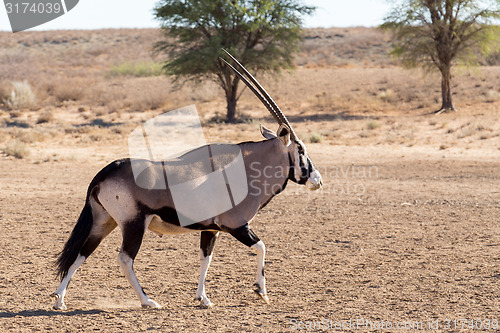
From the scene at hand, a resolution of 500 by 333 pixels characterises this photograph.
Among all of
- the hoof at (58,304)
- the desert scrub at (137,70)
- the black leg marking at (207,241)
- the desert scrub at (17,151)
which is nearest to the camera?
the hoof at (58,304)

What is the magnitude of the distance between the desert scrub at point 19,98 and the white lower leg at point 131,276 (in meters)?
26.2

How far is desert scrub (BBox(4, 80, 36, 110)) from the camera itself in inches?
1152

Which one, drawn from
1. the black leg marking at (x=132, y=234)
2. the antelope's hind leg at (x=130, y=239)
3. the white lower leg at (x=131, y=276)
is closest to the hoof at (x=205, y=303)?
the white lower leg at (x=131, y=276)

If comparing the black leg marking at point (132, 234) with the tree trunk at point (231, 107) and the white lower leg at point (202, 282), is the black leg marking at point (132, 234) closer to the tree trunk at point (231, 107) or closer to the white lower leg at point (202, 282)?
the white lower leg at point (202, 282)

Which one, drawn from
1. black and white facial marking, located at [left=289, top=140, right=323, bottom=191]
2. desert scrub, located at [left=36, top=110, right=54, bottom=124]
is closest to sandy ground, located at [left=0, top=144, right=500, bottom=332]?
black and white facial marking, located at [left=289, top=140, right=323, bottom=191]

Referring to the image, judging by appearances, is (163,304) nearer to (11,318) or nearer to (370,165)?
(11,318)

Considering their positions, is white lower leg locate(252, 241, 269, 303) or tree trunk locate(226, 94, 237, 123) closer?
white lower leg locate(252, 241, 269, 303)

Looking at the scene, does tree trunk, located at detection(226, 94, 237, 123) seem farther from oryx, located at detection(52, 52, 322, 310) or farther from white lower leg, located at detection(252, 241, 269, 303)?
white lower leg, located at detection(252, 241, 269, 303)

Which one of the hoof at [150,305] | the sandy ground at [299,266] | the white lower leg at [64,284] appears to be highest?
the white lower leg at [64,284]

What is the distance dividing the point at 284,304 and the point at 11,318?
95.8 inches

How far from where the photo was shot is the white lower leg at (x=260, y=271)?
17.3ft

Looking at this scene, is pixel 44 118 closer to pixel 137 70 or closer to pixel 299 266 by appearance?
pixel 137 70

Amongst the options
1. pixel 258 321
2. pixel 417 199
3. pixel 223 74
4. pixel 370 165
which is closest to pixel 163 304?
pixel 258 321

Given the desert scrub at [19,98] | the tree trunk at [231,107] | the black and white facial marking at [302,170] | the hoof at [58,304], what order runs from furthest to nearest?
the desert scrub at [19,98] → the tree trunk at [231,107] → the black and white facial marking at [302,170] → the hoof at [58,304]
